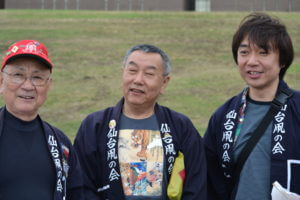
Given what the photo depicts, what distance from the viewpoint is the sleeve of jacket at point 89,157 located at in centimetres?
342

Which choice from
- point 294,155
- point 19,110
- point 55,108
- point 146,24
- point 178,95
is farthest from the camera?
point 146,24

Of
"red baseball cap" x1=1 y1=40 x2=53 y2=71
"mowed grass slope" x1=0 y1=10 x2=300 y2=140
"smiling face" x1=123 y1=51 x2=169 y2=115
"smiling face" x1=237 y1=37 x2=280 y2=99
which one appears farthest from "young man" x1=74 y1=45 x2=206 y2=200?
"mowed grass slope" x1=0 y1=10 x2=300 y2=140

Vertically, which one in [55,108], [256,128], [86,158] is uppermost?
[256,128]

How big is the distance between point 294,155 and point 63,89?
29.9ft

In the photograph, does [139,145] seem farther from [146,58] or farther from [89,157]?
[146,58]

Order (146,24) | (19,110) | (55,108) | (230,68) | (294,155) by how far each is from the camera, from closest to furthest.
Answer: (19,110) < (294,155) < (55,108) < (230,68) < (146,24)

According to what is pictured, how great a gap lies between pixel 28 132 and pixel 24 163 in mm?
190

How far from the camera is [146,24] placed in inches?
734

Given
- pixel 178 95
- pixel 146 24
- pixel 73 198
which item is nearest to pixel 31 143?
pixel 73 198

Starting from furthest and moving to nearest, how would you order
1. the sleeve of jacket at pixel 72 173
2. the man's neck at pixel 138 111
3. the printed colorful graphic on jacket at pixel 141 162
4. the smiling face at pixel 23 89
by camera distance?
1. the man's neck at pixel 138 111
2. the printed colorful graphic on jacket at pixel 141 162
3. the sleeve of jacket at pixel 72 173
4. the smiling face at pixel 23 89

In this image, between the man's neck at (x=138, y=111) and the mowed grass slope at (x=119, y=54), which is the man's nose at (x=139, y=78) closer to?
the man's neck at (x=138, y=111)

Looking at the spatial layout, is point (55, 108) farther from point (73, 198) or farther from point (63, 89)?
point (73, 198)

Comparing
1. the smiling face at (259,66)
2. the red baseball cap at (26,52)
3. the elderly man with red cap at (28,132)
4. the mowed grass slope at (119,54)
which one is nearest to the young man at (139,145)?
the elderly man with red cap at (28,132)

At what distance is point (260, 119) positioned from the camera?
134 inches
